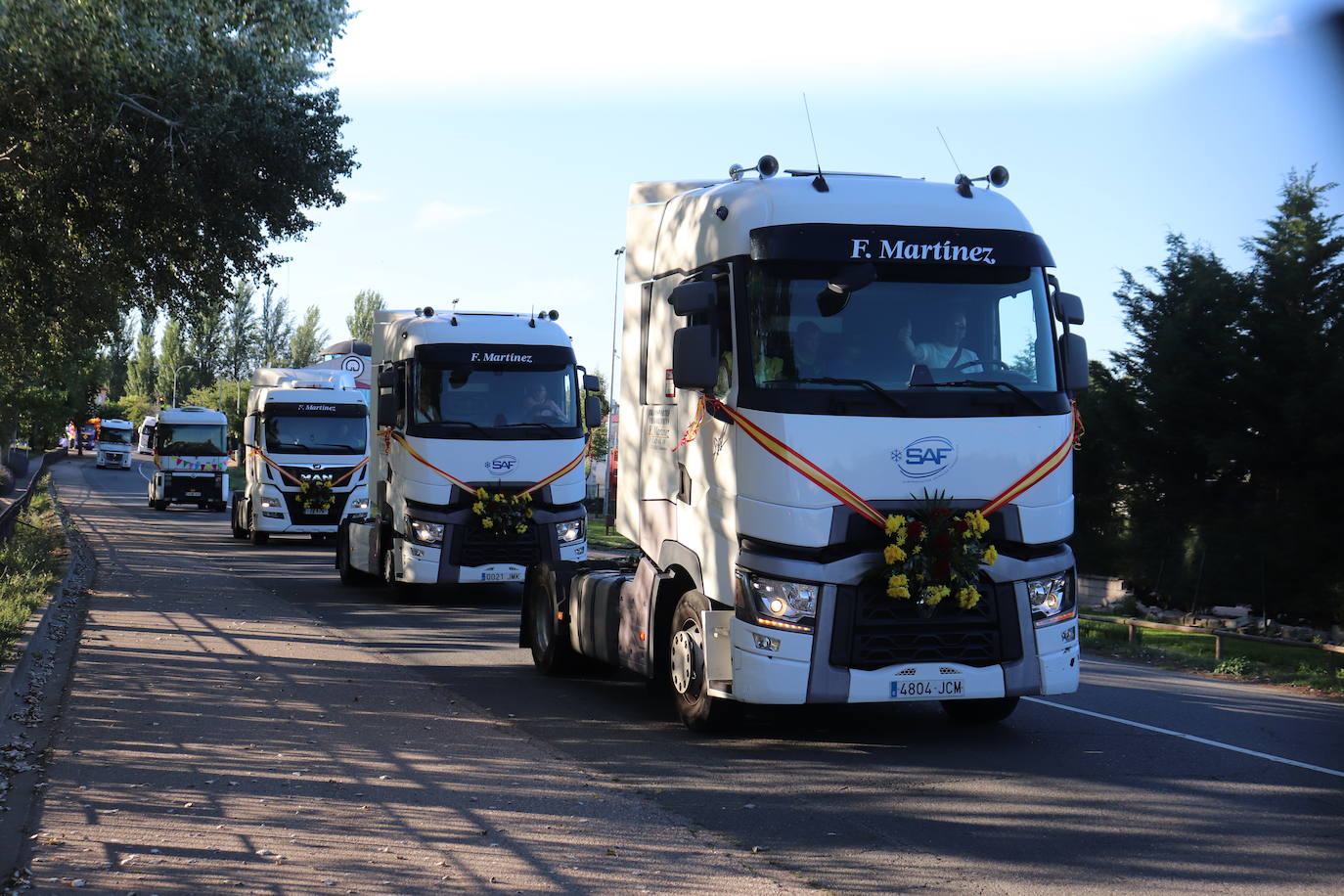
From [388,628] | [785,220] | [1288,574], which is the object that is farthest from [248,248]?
[1288,574]

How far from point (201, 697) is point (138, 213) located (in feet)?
38.0

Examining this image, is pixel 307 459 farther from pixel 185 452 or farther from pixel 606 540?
pixel 185 452

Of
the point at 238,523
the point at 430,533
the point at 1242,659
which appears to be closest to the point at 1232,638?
the point at 1242,659

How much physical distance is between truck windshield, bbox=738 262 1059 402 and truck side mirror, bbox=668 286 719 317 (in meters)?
Result: 0.25

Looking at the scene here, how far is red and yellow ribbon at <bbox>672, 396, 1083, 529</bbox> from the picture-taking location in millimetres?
8609

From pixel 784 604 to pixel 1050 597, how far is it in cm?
176

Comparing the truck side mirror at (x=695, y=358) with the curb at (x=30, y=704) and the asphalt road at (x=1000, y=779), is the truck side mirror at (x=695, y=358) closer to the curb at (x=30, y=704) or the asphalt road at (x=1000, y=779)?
the asphalt road at (x=1000, y=779)

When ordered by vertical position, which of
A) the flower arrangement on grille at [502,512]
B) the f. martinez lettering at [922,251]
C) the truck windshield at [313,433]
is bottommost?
the flower arrangement on grille at [502,512]

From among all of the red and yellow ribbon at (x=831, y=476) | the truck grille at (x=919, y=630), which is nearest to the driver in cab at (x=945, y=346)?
the red and yellow ribbon at (x=831, y=476)

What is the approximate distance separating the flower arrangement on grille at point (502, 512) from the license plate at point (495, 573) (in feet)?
1.20

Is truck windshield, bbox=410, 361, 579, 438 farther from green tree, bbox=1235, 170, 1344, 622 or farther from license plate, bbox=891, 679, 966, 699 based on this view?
green tree, bbox=1235, 170, 1344, 622

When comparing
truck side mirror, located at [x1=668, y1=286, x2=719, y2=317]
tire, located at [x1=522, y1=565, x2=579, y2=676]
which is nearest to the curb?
tire, located at [x1=522, y1=565, x2=579, y2=676]

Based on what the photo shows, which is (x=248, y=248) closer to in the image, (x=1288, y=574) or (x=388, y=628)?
(x=388, y=628)

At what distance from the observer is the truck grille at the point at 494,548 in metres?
17.5
